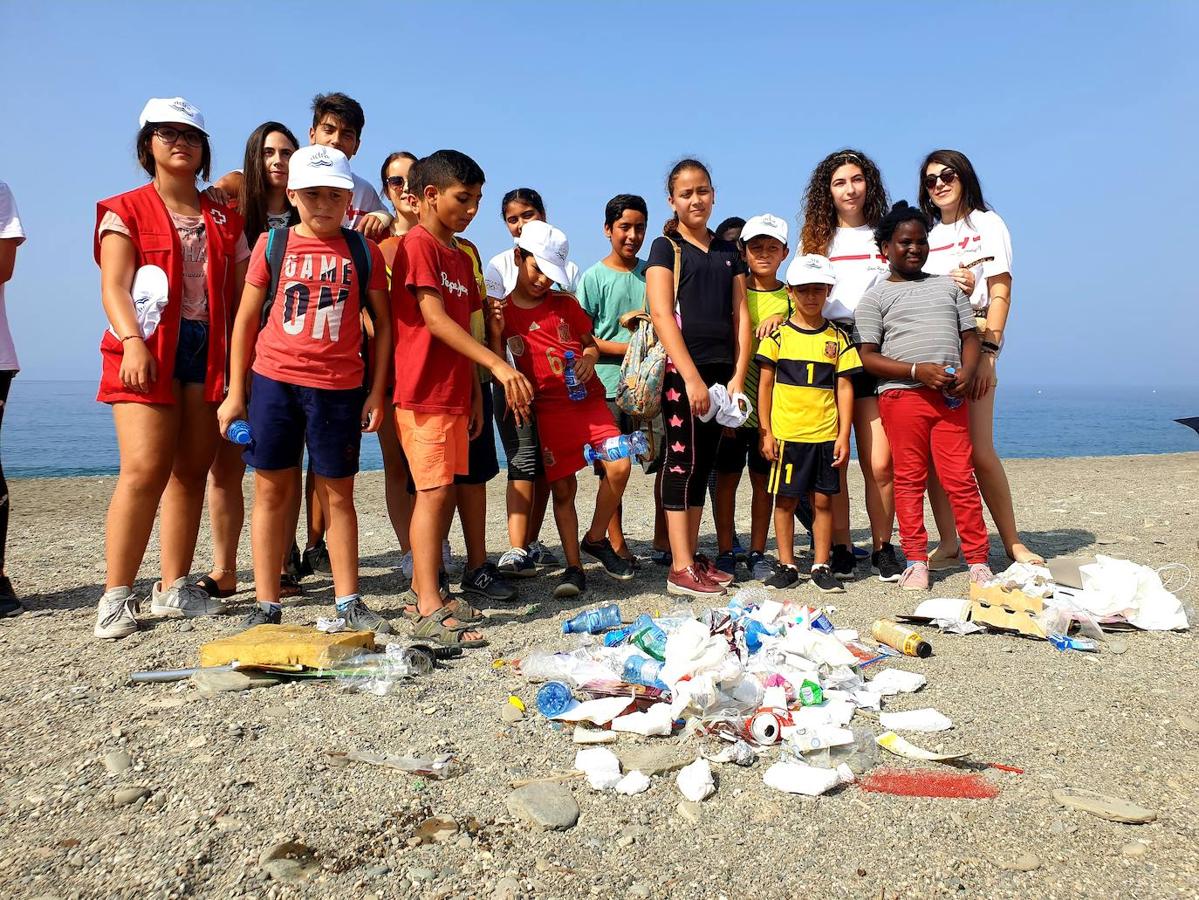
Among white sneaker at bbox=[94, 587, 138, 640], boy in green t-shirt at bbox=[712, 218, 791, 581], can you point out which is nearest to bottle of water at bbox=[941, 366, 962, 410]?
boy in green t-shirt at bbox=[712, 218, 791, 581]

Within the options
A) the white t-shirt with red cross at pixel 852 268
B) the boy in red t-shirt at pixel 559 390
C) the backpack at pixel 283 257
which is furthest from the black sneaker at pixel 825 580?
the backpack at pixel 283 257

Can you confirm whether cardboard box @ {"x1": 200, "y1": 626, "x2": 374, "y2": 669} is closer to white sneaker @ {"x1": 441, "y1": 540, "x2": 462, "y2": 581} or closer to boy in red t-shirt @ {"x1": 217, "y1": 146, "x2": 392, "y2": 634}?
boy in red t-shirt @ {"x1": 217, "y1": 146, "x2": 392, "y2": 634}

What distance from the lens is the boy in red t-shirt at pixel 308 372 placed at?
146 inches

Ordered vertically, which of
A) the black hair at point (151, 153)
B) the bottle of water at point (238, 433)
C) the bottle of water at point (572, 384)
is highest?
the black hair at point (151, 153)

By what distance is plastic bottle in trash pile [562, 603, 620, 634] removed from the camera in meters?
3.90

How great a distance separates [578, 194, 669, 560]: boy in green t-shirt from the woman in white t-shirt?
73.1 inches

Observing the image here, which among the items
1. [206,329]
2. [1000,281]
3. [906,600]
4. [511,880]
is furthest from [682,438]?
[511,880]

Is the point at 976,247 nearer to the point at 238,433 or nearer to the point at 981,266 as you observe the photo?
the point at 981,266

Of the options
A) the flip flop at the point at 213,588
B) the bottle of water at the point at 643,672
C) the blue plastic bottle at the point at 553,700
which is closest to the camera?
the blue plastic bottle at the point at 553,700

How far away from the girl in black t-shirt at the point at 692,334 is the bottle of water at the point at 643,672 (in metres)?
1.48

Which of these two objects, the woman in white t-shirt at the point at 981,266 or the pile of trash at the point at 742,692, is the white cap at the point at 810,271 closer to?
the woman in white t-shirt at the point at 981,266

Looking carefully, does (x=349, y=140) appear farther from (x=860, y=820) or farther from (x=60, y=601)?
(x=860, y=820)

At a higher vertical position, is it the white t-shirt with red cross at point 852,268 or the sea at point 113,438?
the white t-shirt with red cross at point 852,268

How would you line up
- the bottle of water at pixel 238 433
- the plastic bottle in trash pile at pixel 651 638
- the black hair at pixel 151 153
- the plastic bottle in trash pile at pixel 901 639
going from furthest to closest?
the black hair at pixel 151 153 < the bottle of water at pixel 238 433 < the plastic bottle in trash pile at pixel 901 639 < the plastic bottle in trash pile at pixel 651 638
